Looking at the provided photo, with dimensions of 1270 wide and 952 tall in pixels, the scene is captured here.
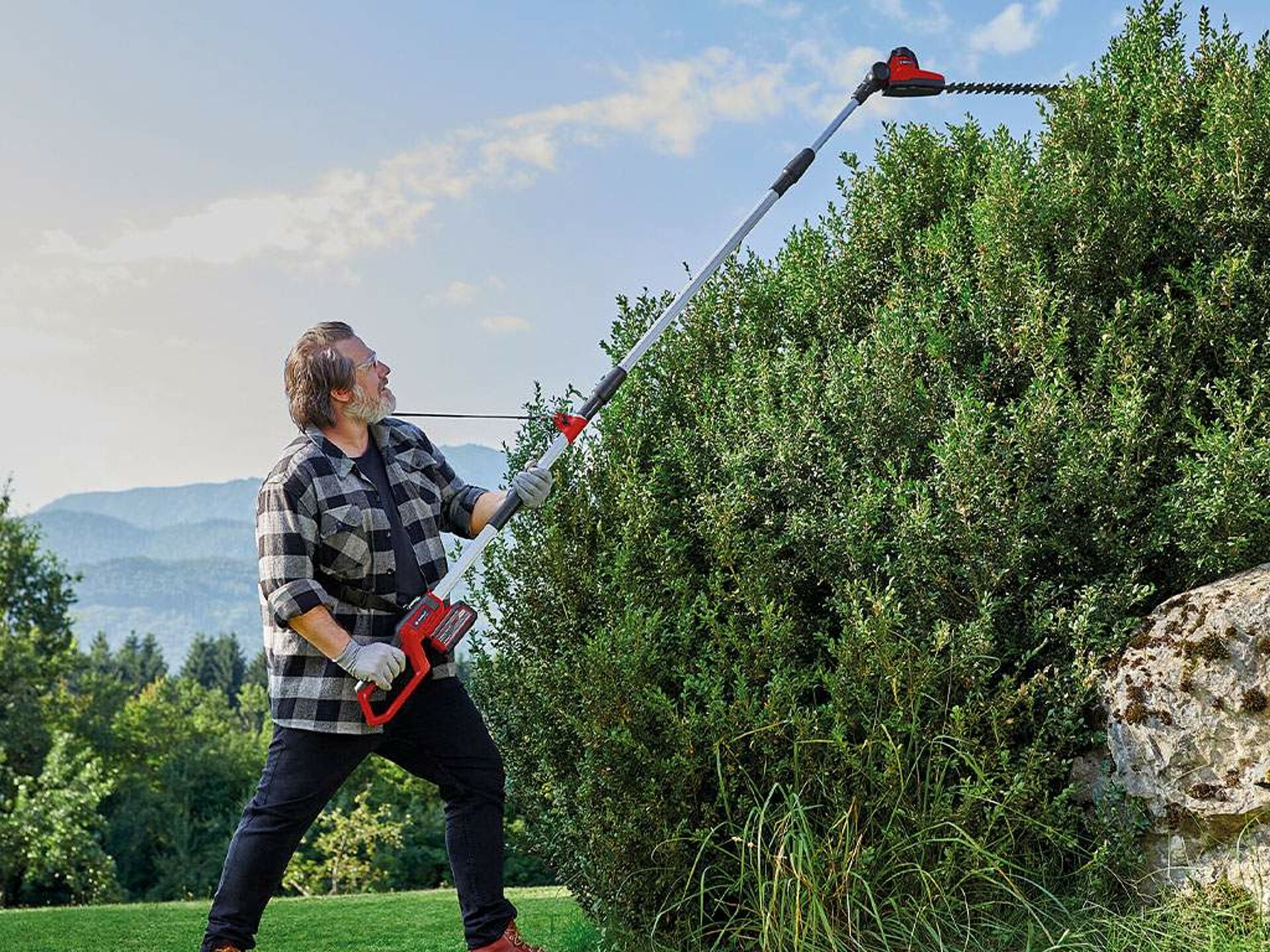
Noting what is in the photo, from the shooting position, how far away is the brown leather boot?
403 centimetres

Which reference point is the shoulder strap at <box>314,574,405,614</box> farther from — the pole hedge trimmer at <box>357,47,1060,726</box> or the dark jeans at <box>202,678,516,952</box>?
the dark jeans at <box>202,678,516,952</box>

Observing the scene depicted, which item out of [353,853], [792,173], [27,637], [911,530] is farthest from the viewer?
[27,637]

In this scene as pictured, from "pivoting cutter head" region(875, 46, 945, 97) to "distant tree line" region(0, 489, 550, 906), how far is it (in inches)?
535

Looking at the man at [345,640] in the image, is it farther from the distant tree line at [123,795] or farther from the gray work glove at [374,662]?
the distant tree line at [123,795]

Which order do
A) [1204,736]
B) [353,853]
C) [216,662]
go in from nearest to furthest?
1. [1204,736]
2. [353,853]
3. [216,662]

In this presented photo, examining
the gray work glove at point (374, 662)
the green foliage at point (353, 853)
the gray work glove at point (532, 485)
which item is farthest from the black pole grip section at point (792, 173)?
the green foliage at point (353, 853)

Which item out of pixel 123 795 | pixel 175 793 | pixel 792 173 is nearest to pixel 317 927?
pixel 792 173

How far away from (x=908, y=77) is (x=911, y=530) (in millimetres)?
2092

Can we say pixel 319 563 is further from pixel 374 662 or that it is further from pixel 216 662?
pixel 216 662

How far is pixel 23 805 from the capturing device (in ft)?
78.3

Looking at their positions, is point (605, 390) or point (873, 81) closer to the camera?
point (605, 390)

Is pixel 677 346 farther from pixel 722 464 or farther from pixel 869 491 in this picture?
pixel 869 491

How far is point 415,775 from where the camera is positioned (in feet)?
13.3

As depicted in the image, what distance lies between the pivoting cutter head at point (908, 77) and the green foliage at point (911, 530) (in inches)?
15.8
